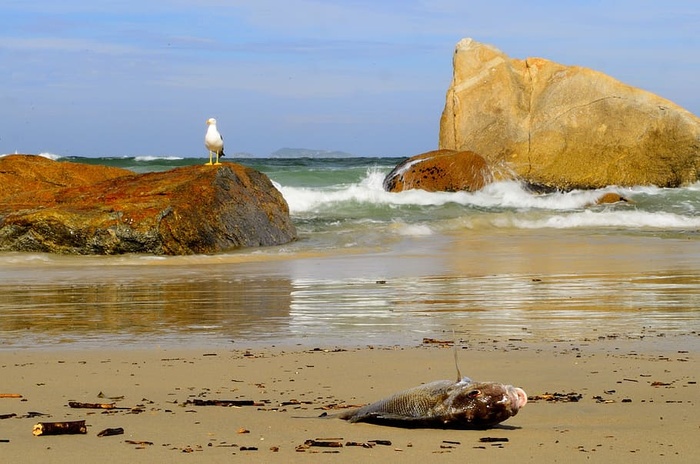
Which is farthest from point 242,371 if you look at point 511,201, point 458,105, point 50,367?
point 458,105

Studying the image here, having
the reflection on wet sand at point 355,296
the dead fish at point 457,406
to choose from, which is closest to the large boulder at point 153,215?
the reflection on wet sand at point 355,296

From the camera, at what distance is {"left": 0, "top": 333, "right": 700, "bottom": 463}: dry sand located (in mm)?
3660

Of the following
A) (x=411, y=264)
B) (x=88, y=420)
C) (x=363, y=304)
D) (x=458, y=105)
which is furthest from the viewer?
(x=458, y=105)

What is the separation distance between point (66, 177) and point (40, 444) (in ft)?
44.9

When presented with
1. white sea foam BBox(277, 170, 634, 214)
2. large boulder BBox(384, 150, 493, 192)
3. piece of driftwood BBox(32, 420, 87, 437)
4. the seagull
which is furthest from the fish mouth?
large boulder BBox(384, 150, 493, 192)

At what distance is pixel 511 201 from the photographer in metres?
24.1

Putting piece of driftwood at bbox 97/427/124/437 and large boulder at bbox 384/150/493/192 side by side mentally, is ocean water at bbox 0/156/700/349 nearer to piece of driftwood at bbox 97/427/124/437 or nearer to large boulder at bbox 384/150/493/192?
piece of driftwood at bbox 97/427/124/437

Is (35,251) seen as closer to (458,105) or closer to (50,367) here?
(50,367)

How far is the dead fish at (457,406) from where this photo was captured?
3779 mm

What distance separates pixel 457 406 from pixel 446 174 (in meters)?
21.0

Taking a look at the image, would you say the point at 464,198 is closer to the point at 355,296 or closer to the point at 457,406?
the point at 355,296

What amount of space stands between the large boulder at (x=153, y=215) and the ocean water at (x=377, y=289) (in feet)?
1.28

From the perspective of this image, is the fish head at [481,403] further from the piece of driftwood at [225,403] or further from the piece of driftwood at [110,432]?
the piece of driftwood at [110,432]

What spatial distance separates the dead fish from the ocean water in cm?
260
